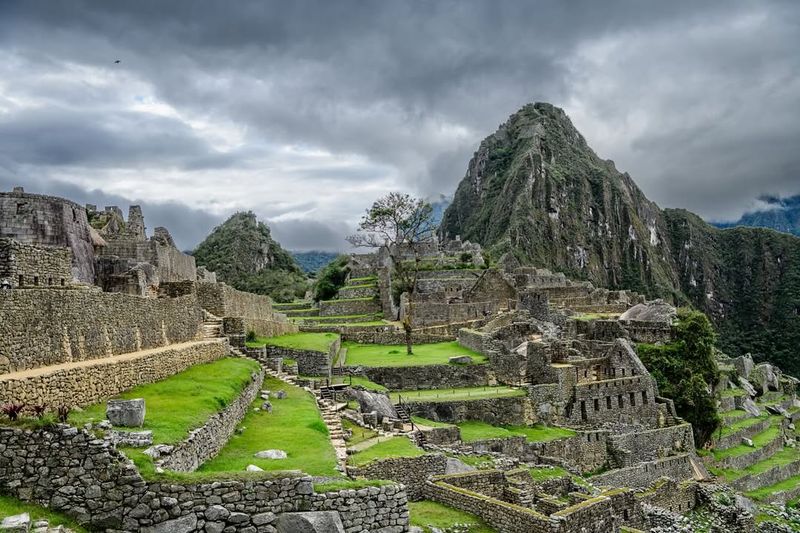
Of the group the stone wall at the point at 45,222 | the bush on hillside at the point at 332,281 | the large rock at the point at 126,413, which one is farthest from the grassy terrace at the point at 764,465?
the bush on hillside at the point at 332,281

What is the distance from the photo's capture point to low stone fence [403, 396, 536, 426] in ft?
86.8

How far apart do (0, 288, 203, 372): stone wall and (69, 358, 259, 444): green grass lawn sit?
1.24 metres

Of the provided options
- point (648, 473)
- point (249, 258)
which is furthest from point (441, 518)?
point (249, 258)

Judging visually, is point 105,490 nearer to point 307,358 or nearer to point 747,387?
point 307,358

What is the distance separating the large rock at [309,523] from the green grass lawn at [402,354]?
21034 millimetres

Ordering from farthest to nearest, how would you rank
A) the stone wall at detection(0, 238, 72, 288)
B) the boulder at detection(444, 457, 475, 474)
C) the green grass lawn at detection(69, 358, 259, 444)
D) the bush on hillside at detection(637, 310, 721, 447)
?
1. the bush on hillside at detection(637, 310, 721, 447)
2. the boulder at detection(444, 457, 475, 474)
3. the stone wall at detection(0, 238, 72, 288)
4. the green grass lawn at detection(69, 358, 259, 444)

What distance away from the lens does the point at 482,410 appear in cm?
2755

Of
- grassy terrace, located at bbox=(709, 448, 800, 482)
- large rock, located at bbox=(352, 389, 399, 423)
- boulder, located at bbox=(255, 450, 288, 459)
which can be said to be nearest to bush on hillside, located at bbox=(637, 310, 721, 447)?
grassy terrace, located at bbox=(709, 448, 800, 482)

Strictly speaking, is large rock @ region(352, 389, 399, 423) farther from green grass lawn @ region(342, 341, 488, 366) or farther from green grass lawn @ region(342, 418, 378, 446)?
green grass lawn @ region(342, 341, 488, 366)

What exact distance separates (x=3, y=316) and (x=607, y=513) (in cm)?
1488

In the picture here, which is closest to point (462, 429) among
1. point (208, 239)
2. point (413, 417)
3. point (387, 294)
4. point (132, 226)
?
A: point (413, 417)

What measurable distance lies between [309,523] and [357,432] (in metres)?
9.10

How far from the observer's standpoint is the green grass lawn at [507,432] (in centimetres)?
2450

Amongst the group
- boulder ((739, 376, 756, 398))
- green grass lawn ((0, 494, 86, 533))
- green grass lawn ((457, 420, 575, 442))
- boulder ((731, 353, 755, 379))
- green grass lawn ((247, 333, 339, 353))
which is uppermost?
green grass lawn ((247, 333, 339, 353))
